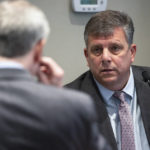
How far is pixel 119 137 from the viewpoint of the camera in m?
1.24

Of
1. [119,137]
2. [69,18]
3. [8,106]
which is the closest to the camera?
[8,106]

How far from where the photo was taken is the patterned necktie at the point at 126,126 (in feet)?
3.95

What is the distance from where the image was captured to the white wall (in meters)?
1.64

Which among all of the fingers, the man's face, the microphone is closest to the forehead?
the man's face

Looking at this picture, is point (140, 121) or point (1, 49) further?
point (140, 121)

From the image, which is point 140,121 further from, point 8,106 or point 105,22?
point 8,106

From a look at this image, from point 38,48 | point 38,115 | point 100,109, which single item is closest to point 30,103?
point 38,115

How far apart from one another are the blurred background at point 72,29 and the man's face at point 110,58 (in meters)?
0.36

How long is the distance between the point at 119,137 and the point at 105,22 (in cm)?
53

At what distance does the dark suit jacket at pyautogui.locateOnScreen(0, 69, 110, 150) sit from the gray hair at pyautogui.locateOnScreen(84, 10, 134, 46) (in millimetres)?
723

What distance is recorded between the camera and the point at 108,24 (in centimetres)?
127

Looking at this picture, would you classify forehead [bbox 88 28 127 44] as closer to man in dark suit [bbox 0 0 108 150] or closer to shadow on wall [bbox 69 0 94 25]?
shadow on wall [bbox 69 0 94 25]

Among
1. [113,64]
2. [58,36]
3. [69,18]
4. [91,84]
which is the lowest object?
[91,84]

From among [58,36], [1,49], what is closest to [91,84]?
[58,36]
